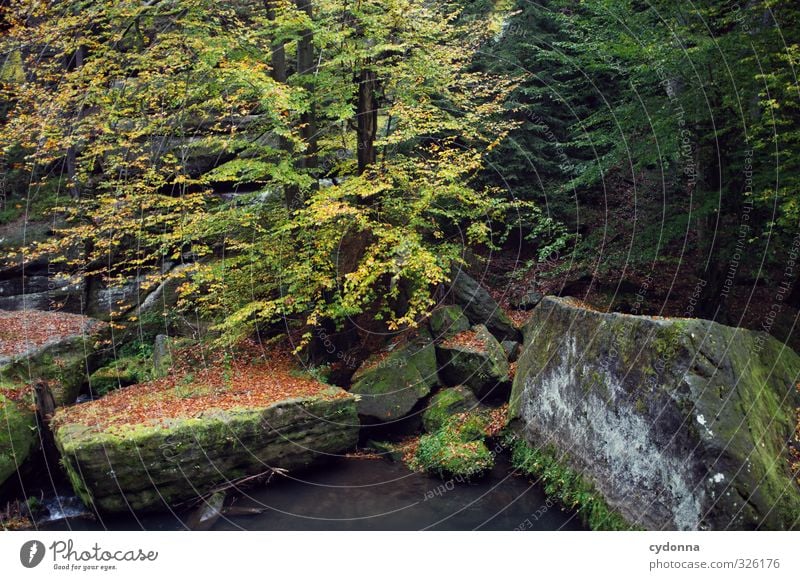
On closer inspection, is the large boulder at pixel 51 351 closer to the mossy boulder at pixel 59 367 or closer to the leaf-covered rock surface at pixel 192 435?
the mossy boulder at pixel 59 367

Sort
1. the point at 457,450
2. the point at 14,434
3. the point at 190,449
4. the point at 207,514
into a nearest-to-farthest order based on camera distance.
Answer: the point at 207,514
the point at 190,449
the point at 14,434
the point at 457,450

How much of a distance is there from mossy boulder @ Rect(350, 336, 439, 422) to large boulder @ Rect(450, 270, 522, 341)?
1.75 m

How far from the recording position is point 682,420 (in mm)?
7098

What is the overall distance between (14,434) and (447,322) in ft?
29.9

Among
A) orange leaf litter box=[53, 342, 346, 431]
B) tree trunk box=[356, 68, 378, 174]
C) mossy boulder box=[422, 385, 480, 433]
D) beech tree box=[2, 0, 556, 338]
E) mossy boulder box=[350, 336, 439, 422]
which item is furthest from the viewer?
tree trunk box=[356, 68, 378, 174]

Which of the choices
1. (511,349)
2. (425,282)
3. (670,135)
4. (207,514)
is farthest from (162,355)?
(670,135)

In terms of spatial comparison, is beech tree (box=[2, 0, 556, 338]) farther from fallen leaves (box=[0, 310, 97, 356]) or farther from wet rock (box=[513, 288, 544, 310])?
wet rock (box=[513, 288, 544, 310])

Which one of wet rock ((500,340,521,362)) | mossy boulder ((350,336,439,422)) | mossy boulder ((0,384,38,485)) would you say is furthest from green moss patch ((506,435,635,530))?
mossy boulder ((0,384,38,485))

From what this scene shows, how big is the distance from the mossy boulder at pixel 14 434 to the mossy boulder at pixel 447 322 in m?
8.48

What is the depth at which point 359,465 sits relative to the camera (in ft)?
36.4

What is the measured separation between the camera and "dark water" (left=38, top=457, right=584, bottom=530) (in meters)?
9.06

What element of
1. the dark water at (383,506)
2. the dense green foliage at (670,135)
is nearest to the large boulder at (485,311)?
the dense green foliage at (670,135)

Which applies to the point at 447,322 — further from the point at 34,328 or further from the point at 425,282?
the point at 34,328
